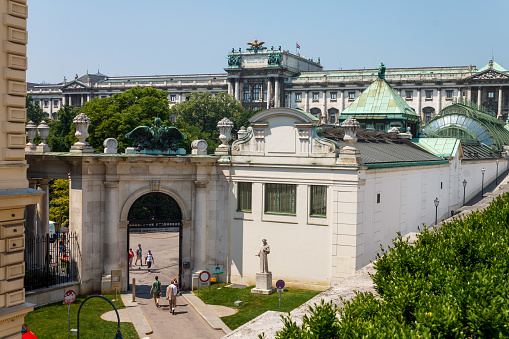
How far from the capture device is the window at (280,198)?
1443 inches

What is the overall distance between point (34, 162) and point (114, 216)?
19.0 ft

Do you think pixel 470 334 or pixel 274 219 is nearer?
pixel 470 334

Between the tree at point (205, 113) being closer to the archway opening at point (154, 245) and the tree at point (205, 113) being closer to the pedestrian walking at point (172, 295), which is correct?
the archway opening at point (154, 245)

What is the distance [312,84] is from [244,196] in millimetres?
140508

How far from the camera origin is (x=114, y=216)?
35.4 metres

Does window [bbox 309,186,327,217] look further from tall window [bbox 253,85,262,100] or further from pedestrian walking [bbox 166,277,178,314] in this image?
tall window [bbox 253,85,262,100]

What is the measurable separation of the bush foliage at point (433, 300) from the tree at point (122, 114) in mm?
52835

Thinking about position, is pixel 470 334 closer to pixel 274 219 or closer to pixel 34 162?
pixel 274 219

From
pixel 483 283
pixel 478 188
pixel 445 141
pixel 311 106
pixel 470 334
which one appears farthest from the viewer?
pixel 311 106

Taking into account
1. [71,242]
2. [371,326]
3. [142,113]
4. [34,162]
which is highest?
[142,113]

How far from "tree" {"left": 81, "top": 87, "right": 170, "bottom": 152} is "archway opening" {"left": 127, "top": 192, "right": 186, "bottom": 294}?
27.6 ft

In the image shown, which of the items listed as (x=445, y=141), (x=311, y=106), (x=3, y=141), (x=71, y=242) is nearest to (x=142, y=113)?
(x=445, y=141)

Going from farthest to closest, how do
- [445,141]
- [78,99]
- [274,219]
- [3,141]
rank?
[78,99] → [445,141] → [274,219] → [3,141]

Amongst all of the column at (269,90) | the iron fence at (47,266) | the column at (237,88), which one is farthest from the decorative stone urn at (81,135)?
the column at (237,88)
